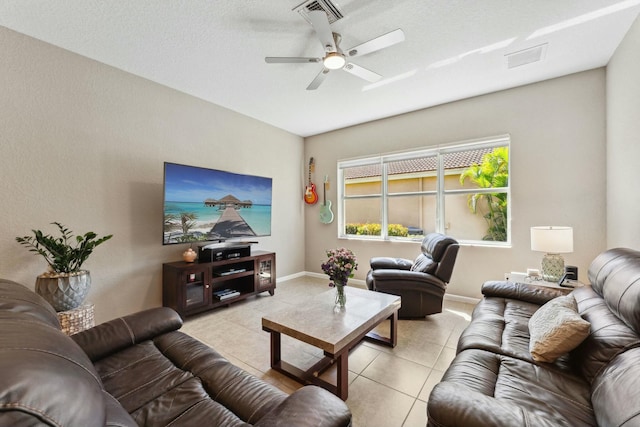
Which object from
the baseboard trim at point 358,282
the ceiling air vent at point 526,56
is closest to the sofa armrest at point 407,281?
the baseboard trim at point 358,282

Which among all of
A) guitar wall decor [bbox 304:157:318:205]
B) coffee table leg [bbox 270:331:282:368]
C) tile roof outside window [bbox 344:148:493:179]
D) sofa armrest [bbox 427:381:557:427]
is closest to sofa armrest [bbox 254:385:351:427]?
sofa armrest [bbox 427:381:557:427]

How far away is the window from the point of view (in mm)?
3416

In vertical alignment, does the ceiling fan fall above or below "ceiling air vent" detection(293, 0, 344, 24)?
below

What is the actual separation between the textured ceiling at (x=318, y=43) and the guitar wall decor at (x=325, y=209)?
5.99 ft

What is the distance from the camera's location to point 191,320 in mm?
2957

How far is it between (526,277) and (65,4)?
185 inches

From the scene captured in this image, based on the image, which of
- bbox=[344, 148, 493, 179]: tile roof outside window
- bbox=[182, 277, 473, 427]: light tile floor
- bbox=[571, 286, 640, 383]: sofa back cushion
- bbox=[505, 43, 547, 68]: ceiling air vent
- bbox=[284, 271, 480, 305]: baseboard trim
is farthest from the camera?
bbox=[344, 148, 493, 179]: tile roof outside window

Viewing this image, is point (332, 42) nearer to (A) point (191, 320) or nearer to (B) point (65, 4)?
(B) point (65, 4)

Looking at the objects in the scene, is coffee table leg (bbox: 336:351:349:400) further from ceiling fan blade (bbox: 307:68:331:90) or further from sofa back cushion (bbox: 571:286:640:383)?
ceiling fan blade (bbox: 307:68:331:90)

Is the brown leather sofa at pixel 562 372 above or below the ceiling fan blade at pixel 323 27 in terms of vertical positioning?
below

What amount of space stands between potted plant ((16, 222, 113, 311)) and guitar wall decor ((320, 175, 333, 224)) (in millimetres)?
3247

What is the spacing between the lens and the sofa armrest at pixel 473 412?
0.85 metres

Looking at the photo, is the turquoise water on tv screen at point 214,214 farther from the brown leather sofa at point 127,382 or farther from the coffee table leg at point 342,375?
the coffee table leg at point 342,375

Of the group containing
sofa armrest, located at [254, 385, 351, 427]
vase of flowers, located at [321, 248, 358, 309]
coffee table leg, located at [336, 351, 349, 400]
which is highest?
vase of flowers, located at [321, 248, 358, 309]
